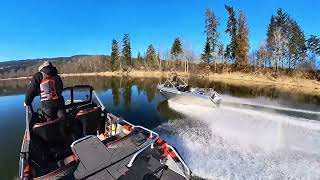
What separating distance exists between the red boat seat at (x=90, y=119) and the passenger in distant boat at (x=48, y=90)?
2.57 feet

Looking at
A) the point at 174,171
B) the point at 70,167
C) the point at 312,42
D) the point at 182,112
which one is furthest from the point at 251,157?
the point at 312,42

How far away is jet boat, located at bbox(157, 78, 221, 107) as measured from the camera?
17.3m

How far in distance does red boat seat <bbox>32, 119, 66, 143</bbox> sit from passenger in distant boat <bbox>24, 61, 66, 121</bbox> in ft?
0.69

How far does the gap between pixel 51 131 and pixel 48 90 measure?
39.6 inches

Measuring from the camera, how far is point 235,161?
7.67 metres

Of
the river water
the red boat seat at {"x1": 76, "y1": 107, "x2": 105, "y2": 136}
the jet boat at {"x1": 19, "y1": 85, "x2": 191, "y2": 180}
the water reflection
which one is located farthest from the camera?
the water reflection

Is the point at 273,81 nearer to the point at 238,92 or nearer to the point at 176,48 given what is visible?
the point at 238,92

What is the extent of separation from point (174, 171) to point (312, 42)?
2123 inches

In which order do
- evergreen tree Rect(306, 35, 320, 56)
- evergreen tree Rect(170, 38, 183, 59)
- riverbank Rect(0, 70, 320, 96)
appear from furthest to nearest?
1. evergreen tree Rect(170, 38, 183, 59)
2. evergreen tree Rect(306, 35, 320, 56)
3. riverbank Rect(0, 70, 320, 96)

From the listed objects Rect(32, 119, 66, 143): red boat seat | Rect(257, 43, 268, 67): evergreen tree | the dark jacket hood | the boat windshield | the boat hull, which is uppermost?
Rect(257, 43, 268, 67): evergreen tree

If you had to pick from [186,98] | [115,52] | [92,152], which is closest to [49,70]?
[92,152]

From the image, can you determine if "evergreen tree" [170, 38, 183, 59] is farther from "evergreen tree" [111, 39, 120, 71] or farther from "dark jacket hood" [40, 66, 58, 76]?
"dark jacket hood" [40, 66, 58, 76]

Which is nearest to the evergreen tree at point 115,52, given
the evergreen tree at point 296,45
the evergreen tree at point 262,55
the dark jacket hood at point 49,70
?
the evergreen tree at point 262,55

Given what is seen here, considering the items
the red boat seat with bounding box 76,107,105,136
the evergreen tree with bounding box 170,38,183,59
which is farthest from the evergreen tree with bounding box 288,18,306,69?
the red boat seat with bounding box 76,107,105,136
